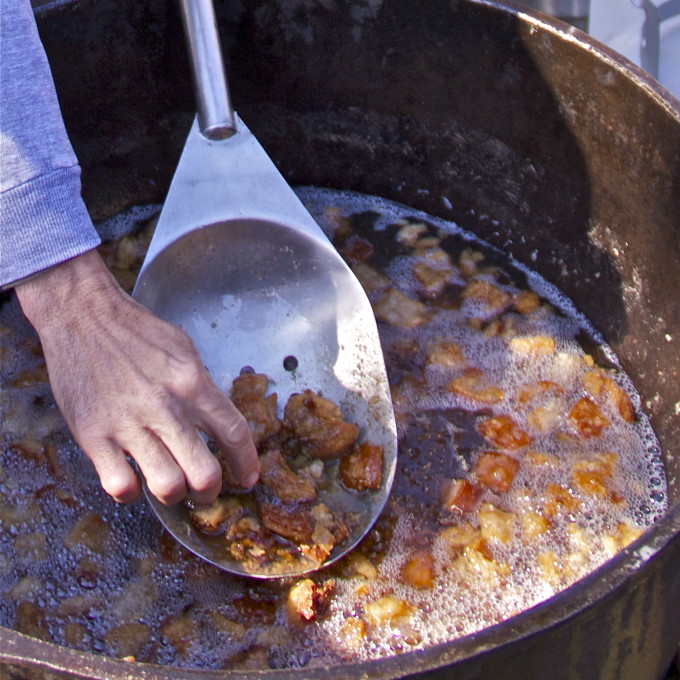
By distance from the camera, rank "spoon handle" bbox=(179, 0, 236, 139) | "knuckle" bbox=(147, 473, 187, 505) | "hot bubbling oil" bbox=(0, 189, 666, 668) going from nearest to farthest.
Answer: "knuckle" bbox=(147, 473, 187, 505) → "hot bubbling oil" bbox=(0, 189, 666, 668) → "spoon handle" bbox=(179, 0, 236, 139)

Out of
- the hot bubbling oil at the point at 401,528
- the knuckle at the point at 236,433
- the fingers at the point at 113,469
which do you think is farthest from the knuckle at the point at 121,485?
the hot bubbling oil at the point at 401,528

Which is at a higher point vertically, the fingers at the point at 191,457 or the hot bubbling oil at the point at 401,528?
the fingers at the point at 191,457

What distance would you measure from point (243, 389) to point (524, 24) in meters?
0.67

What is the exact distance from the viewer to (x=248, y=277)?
130 cm

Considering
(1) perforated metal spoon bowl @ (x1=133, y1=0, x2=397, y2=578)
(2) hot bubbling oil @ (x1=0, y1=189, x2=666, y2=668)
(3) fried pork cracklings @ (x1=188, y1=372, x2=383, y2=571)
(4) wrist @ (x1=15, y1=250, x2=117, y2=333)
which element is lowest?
(2) hot bubbling oil @ (x1=0, y1=189, x2=666, y2=668)

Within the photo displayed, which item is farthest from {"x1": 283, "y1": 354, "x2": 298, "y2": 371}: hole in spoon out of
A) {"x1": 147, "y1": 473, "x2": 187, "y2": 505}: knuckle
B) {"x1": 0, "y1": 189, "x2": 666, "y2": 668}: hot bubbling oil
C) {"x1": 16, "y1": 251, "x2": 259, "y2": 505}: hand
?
{"x1": 147, "y1": 473, "x2": 187, "y2": 505}: knuckle

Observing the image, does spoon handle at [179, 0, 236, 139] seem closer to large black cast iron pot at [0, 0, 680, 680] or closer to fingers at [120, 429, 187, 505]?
large black cast iron pot at [0, 0, 680, 680]

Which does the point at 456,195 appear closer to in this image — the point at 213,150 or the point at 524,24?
the point at 524,24

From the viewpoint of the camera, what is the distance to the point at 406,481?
1209mm

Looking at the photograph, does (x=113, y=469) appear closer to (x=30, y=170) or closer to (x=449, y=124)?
(x=30, y=170)

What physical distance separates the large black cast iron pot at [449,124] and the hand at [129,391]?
54 centimetres

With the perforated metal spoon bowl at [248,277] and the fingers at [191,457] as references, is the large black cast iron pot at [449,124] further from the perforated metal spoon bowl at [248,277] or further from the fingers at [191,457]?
the fingers at [191,457]

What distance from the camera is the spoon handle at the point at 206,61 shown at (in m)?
1.19

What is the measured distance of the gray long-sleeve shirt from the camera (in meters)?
0.96
